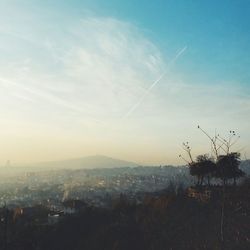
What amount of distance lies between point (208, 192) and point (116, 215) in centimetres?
1452

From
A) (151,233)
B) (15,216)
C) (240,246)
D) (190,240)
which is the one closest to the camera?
(240,246)

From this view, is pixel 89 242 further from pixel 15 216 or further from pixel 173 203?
pixel 15 216

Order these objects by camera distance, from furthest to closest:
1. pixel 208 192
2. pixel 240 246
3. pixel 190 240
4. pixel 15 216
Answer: pixel 15 216, pixel 208 192, pixel 190 240, pixel 240 246

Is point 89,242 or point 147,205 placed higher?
point 147,205

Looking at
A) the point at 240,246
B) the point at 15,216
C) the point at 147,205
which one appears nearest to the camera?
the point at 240,246

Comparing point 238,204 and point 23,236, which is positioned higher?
point 238,204

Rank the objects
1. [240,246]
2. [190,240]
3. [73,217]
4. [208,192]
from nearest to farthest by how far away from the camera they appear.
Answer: [240,246] < [190,240] < [208,192] < [73,217]

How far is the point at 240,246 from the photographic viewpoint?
40.2 m

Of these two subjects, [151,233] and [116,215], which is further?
[116,215]

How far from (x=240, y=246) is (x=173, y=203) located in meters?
21.7

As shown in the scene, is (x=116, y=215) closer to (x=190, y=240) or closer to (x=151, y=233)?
(x=151, y=233)

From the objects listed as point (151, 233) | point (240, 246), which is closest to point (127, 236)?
point (151, 233)

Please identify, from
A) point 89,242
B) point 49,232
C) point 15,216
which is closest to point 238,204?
point 89,242

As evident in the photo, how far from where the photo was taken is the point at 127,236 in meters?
54.6
